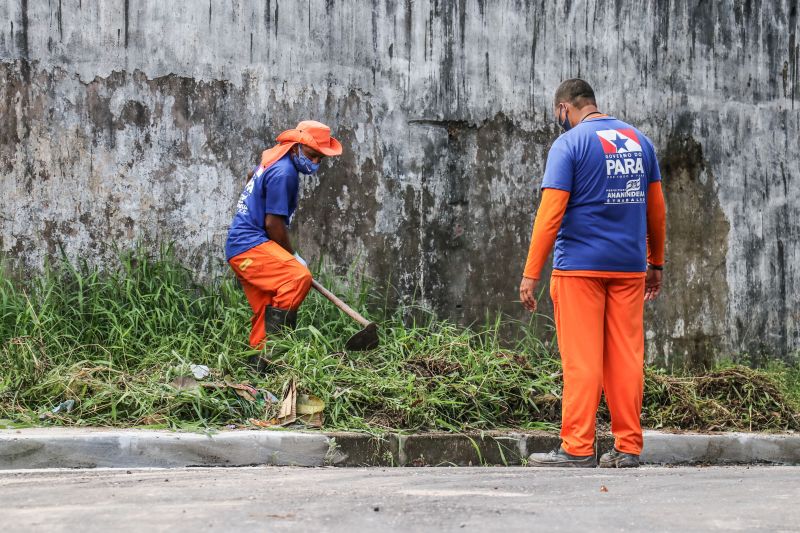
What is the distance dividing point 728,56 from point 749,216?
1.18 meters

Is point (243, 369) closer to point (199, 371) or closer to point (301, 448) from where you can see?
point (199, 371)

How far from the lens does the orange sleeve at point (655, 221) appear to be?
16.6ft

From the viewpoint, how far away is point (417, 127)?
7.02 metres

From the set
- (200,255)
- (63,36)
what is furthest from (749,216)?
(63,36)

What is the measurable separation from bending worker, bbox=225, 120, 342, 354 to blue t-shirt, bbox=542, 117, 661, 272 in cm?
183

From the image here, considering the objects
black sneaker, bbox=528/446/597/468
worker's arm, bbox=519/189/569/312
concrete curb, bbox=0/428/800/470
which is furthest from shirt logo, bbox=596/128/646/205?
concrete curb, bbox=0/428/800/470

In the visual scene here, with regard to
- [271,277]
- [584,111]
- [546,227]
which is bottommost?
[271,277]

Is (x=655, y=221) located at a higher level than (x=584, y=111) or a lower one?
lower

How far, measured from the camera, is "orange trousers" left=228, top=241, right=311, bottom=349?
6.09 m

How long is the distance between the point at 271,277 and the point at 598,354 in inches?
85.7

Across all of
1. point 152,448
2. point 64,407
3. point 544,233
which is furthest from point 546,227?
point 64,407

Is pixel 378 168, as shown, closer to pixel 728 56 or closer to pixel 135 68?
pixel 135 68

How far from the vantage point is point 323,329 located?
6.53 metres

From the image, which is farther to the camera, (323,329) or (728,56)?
(728,56)
